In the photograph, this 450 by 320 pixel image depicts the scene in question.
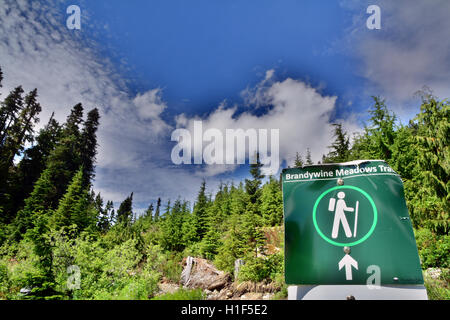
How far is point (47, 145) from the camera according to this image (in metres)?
37.9

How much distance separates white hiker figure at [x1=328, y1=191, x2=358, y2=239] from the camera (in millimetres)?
2234

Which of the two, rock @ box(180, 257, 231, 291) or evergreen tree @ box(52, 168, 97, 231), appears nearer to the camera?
rock @ box(180, 257, 231, 291)

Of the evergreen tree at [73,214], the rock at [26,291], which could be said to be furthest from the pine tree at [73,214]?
the rock at [26,291]

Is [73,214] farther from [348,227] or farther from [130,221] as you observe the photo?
[348,227]

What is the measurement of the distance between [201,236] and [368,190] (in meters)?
31.2

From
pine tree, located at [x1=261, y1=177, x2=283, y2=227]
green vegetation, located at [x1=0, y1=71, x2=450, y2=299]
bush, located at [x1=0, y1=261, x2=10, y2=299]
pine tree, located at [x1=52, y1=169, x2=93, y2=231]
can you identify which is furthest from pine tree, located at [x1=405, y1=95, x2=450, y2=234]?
pine tree, located at [x1=52, y1=169, x2=93, y2=231]

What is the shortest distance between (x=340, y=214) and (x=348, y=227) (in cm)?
16

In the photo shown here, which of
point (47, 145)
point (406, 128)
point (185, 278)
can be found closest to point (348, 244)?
point (406, 128)

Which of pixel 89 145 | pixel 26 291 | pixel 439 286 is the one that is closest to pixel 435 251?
pixel 439 286

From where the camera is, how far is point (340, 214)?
228cm

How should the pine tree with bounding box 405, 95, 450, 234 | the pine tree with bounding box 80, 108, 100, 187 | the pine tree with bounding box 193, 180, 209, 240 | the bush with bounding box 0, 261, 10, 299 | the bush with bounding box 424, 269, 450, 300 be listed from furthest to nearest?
1. the pine tree with bounding box 80, 108, 100, 187
2. the pine tree with bounding box 193, 180, 209, 240
3. the bush with bounding box 0, 261, 10, 299
4. the pine tree with bounding box 405, 95, 450, 234
5. the bush with bounding box 424, 269, 450, 300

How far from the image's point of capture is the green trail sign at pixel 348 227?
6.77 feet

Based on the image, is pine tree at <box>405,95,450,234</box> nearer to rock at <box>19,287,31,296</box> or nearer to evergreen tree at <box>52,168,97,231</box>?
rock at <box>19,287,31,296</box>
